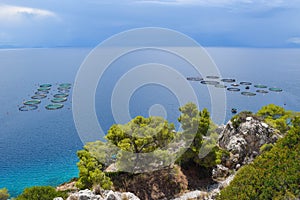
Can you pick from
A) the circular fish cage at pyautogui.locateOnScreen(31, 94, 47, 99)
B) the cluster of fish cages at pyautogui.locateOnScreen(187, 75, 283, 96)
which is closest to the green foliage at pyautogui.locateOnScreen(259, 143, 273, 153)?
the cluster of fish cages at pyautogui.locateOnScreen(187, 75, 283, 96)

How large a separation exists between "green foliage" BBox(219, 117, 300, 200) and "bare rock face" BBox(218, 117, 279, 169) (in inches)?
327

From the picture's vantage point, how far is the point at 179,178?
75.1ft

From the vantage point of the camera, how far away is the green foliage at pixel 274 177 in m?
12.0

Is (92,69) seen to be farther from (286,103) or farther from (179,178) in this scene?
(179,178)

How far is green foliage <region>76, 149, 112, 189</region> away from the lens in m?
18.9

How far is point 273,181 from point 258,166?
99.0 inches

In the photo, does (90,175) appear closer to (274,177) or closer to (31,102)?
(274,177)

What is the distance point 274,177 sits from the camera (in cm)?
1278

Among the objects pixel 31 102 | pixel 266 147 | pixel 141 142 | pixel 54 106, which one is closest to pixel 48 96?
pixel 31 102

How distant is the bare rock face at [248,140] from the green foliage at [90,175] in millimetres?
11931

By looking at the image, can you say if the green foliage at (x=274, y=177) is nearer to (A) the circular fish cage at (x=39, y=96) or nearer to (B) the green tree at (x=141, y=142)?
(B) the green tree at (x=141, y=142)

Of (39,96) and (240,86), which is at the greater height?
A: (39,96)

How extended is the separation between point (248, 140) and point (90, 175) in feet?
50.0

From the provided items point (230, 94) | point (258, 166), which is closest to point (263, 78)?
point (230, 94)
